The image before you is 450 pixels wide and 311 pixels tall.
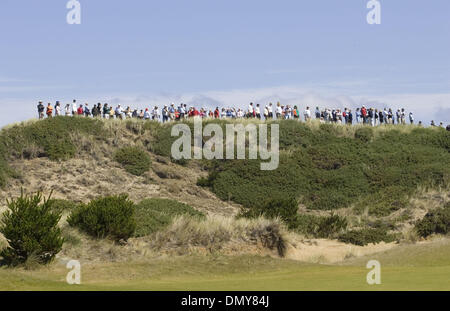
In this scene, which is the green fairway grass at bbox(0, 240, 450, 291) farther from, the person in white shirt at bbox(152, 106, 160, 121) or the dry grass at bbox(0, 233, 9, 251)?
the person in white shirt at bbox(152, 106, 160, 121)

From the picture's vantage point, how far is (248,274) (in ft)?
69.4

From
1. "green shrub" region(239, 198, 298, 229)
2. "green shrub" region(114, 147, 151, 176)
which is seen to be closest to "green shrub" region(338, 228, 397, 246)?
"green shrub" region(239, 198, 298, 229)

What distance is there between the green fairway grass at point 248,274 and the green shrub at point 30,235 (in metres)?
0.56

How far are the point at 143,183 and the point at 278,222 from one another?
17474mm

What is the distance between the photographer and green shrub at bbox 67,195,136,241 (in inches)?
987

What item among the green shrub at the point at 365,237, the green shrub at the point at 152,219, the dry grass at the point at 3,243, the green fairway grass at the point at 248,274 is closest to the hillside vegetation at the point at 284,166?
the green shrub at the point at 152,219

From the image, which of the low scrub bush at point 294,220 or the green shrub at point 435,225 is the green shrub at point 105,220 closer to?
the low scrub bush at point 294,220

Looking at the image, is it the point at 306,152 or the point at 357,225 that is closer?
the point at 357,225

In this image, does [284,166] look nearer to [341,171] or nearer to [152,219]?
[341,171]

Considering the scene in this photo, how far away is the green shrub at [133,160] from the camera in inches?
1750
